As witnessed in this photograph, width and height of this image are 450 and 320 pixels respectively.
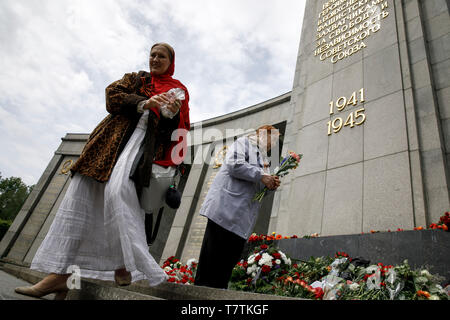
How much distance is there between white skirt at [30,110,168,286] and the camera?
6.30ft

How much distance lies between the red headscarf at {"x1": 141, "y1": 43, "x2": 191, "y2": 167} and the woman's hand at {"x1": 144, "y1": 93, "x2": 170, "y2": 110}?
5 cm

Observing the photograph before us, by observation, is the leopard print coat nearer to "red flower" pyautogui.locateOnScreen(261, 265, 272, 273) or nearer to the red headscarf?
the red headscarf

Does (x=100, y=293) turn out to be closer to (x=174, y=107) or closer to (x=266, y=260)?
(x=174, y=107)

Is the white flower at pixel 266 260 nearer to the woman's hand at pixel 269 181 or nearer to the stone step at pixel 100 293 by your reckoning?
the woman's hand at pixel 269 181

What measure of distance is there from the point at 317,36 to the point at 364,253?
6552 millimetres

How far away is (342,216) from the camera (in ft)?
16.0

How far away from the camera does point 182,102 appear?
2.52m

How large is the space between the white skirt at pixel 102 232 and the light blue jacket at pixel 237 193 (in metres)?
0.78

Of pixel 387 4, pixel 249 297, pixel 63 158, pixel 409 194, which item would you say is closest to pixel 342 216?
pixel 409 194

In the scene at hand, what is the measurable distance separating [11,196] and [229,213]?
57221 millimetres

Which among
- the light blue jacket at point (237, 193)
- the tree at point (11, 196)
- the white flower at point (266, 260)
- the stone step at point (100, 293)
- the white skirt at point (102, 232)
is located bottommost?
the stone step at point (100, 293)

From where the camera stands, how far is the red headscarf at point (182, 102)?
2.33m

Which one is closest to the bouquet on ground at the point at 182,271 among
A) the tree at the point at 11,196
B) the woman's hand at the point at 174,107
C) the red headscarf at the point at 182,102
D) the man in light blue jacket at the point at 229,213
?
the man in light blue jacket at the point at 229,213
